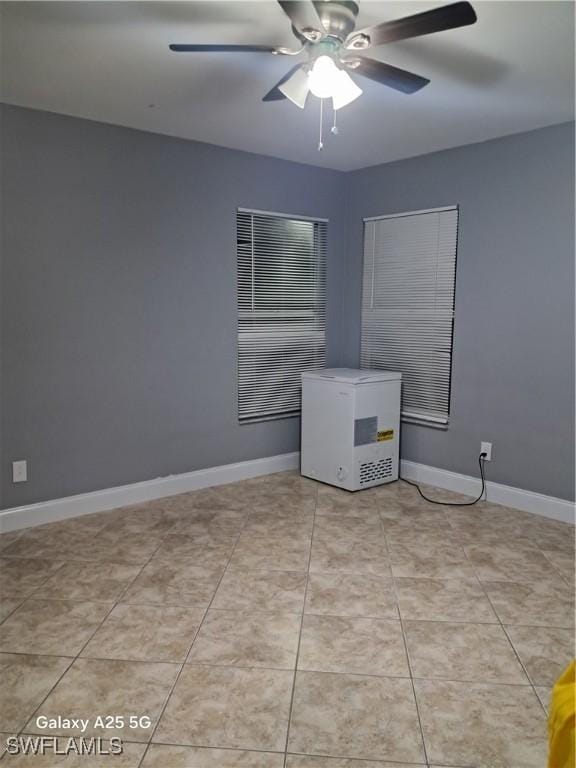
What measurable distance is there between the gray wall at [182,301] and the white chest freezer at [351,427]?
349mm

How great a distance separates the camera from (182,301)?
379 cm

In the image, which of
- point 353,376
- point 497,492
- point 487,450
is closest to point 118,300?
point 353,376

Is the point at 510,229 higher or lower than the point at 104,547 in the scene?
higher

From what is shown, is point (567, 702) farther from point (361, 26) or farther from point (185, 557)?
point (361, 26)

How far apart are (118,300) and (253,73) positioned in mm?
1589

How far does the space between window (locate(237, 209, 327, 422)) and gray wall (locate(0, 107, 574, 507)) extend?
138mm

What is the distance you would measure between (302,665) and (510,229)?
9.52ft

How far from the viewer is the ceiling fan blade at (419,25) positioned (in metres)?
1.64

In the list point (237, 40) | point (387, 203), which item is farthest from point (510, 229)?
point (237, 40)

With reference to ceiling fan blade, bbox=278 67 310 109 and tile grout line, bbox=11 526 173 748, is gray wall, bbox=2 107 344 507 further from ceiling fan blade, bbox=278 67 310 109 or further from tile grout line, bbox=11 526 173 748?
ceiling fan blade, bbox=278 67 310 109

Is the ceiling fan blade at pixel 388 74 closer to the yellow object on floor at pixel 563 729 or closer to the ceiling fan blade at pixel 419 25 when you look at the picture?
the ceiling fan blade at pixel 419 25

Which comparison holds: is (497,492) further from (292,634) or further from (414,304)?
(292,634)

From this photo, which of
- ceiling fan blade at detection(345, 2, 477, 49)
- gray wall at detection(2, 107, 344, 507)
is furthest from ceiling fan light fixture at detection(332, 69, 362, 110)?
gray wall at detection(2, 107, 344, 507)

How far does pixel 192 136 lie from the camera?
3.61 m
